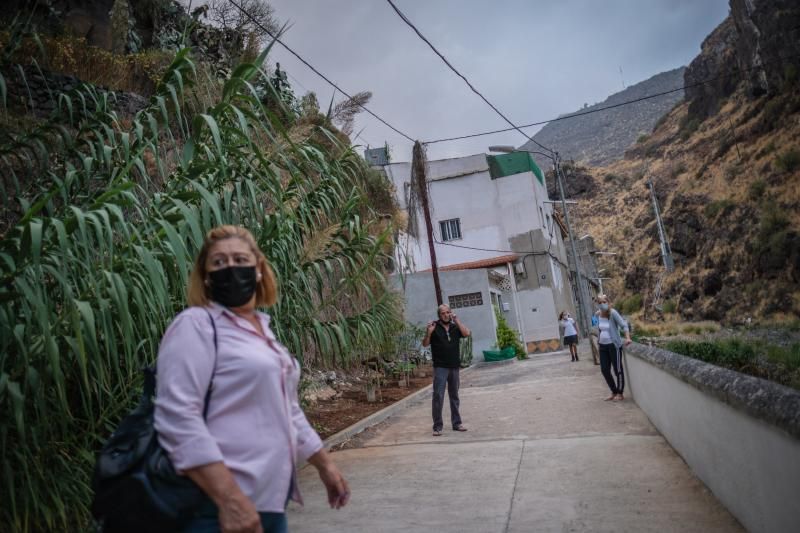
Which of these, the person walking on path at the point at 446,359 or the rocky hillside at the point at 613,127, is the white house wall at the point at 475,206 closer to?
the person walking on path at the point at 446,359

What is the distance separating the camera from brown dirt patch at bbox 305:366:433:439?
29.1 ft

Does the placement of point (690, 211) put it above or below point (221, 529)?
above

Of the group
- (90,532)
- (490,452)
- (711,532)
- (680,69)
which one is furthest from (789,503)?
(680,69)

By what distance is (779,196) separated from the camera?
115 feet

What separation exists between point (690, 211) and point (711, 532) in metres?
42.5

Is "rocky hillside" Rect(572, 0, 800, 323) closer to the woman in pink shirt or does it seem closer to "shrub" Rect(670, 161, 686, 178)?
"shrub" Rect(670, 161, 686, 178)

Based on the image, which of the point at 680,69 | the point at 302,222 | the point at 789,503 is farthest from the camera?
the point at 680,69

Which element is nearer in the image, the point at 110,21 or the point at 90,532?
the point at 90,532

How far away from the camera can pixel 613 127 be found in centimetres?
11838

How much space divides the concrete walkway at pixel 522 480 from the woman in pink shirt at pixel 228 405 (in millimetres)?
2637

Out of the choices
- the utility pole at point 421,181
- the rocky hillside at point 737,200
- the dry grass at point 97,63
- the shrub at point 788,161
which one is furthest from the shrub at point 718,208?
the dry grass at point 97,63

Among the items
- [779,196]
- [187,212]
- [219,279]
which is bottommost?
[219,279]

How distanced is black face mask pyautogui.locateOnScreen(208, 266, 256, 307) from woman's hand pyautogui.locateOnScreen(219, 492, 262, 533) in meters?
0.66

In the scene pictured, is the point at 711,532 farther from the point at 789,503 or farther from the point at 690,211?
the point at 690,211
